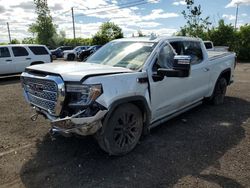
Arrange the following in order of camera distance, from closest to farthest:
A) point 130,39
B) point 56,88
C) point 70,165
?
point 56,88
point 70,165
point 130,39

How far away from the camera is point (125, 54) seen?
15.5ft

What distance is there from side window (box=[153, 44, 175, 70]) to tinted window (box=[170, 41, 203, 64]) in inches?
13.9

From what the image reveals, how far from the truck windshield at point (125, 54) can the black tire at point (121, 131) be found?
76cm

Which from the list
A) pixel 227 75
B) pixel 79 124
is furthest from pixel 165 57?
pixel 227 75

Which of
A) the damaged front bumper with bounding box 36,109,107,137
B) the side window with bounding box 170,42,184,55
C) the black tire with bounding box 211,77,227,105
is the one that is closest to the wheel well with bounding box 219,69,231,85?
the black tire with bounding box 211,77,227,105

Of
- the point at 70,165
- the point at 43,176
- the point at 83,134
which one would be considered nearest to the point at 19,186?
the point at 43,176

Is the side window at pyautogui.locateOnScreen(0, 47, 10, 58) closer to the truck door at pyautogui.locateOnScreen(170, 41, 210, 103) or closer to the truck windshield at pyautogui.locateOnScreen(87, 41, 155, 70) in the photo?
the truck windshield at pyautogui.locateOnScreen(87, 41, 155, 70)

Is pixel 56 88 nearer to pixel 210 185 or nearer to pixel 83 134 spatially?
pixel 83 134

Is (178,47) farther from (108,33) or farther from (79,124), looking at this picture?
(108,33)

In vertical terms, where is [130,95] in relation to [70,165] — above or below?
above

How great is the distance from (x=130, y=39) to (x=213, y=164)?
2780 mm

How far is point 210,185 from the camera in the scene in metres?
3.32

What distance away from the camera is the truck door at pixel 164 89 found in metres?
4.38

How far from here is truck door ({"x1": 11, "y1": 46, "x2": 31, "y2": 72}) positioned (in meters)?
13.4
